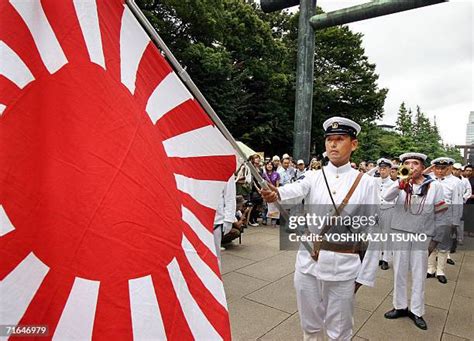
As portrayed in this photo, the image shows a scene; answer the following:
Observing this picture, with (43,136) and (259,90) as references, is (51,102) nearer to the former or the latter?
(43,136)

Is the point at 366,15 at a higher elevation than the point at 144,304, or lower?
higher

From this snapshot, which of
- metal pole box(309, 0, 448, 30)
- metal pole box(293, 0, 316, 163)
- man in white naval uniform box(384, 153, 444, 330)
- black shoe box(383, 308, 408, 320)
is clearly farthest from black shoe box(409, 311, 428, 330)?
metal pole box(309, 0, 448, 30)

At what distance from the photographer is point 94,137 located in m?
1.34

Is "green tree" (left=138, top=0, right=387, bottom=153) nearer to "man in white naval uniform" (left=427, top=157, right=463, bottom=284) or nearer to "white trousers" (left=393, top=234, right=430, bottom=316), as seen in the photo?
"man in white naval uniform" (left=427, top=157, right=463, bottom=284)

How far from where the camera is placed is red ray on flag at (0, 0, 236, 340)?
118 centimetres

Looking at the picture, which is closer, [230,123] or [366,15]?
[366,15]

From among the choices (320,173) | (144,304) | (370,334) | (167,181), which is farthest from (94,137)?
(370,334)

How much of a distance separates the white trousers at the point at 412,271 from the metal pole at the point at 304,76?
509cm

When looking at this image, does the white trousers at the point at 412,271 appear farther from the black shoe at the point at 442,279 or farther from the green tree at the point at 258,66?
the green tree at the point at 258,66

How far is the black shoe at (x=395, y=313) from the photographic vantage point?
3954 millimetres

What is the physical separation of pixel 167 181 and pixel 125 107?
0.36m

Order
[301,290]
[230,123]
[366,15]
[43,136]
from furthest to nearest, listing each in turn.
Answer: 1. [230,123]
2. [366,15]
3. [301,290]
4. [43,136]

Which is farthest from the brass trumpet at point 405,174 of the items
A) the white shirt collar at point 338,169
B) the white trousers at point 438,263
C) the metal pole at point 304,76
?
the metal pole at point 304,76

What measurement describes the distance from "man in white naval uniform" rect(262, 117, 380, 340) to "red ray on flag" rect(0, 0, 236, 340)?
1175 millimetres
